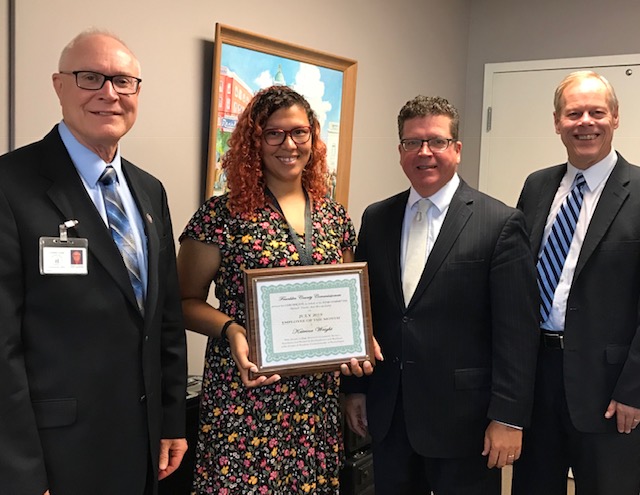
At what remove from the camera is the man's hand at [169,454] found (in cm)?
170

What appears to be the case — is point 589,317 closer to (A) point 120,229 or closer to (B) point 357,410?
(B) point 357,410

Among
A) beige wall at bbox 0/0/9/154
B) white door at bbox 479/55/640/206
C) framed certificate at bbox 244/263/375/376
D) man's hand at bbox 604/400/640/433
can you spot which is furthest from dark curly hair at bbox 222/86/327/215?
white door at bbox 479/55/640/206

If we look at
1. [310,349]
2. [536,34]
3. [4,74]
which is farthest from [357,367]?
[536,34]

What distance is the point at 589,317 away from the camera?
1.97 m

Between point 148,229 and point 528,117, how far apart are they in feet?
10.2

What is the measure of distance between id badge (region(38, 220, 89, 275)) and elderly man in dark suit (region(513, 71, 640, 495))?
53.9 inches

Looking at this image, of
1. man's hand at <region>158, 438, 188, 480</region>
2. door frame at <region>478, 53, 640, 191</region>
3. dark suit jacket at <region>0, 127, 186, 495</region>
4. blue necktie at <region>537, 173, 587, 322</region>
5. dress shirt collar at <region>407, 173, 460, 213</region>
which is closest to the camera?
dark suit jacket at <region>0, 127, 186, 495</region>

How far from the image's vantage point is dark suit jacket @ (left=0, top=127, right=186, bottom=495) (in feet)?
4.31

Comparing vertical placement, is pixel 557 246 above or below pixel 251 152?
below

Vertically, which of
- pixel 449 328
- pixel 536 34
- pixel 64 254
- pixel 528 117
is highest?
pixel 536 34

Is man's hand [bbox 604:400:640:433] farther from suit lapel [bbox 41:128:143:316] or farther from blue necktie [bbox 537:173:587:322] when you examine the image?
suit lapel [bbox 41:128:143:316]

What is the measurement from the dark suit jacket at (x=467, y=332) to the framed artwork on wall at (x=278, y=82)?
39.9 inches

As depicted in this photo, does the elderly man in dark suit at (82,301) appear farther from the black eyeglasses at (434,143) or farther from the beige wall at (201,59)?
the black eyeglasses at (434,143)

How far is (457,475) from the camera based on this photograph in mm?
1879
